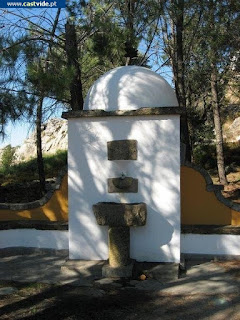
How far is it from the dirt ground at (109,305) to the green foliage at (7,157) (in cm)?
2072

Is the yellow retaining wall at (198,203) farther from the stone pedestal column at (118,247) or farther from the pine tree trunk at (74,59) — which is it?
the pine tree trunk at (74,59)

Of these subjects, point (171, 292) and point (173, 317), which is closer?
point (173, 317)

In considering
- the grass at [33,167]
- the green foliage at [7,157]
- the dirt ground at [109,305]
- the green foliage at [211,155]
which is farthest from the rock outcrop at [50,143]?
the dirt ground at [109,305]

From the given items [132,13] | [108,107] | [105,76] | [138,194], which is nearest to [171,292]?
[138,194]

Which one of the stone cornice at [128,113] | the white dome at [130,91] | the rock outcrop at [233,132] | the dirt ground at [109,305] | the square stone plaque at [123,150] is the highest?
the rock outcrop at [233,132]

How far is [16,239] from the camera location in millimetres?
6480

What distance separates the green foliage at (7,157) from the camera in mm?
25294

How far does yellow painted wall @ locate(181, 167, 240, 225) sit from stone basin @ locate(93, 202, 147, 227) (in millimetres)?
1369

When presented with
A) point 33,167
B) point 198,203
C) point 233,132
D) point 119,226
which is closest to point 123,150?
point 119,226

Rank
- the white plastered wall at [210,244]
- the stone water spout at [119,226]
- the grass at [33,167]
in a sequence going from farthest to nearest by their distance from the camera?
the grass at [33,167], the white plastered wall at [210,244], the stone water spout at [119,226]

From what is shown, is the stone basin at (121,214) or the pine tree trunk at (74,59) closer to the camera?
the stone basin at (121,214)

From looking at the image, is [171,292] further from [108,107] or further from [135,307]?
[108,107]

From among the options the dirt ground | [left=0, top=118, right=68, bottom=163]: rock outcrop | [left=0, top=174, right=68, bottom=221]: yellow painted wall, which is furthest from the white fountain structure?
[left=0, top=118, right=68, bottom=163]: rock outcrop

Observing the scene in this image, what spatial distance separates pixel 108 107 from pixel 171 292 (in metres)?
2.69
